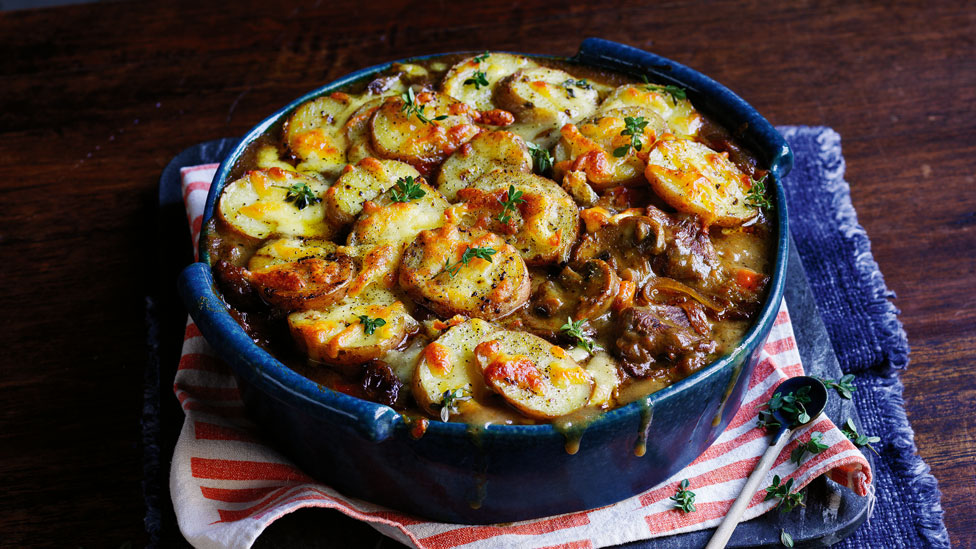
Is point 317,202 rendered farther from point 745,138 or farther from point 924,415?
point 924,415

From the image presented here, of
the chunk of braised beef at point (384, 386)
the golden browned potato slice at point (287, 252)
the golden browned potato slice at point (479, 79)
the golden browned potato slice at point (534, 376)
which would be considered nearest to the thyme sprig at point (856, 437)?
the golden browned potato slice at point (534, 376)

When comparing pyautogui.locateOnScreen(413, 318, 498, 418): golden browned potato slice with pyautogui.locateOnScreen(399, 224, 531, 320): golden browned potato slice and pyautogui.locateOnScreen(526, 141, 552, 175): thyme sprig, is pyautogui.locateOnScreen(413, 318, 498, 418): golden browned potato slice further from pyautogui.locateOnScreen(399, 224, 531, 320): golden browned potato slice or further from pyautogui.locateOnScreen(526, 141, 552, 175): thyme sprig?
pyautogui.locateOnScreen(526, 141, 552, 175): thyme sprig

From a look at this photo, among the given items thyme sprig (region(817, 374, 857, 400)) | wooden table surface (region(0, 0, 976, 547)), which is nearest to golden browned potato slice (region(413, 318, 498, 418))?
wooden table surface (region(0, 0, 976, 547))

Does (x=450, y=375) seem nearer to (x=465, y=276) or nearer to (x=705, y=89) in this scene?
(x=465, y=276)

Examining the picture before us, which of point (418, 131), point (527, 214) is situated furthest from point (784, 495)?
point (418, 131)

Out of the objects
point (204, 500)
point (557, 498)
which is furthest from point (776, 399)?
point (204, 500)

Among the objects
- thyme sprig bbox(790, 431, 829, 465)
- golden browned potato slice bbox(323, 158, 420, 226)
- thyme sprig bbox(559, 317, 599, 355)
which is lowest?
thyme sprig bbox(790, 431, 829, 465)
